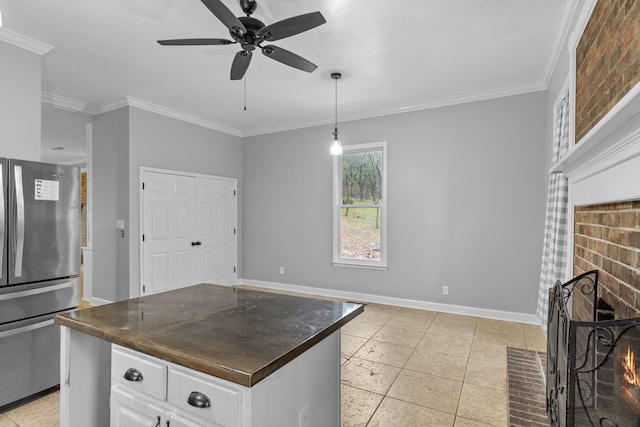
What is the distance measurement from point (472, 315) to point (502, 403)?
2.07 metres

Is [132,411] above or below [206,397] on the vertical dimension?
below

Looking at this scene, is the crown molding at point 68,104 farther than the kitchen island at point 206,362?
Yes

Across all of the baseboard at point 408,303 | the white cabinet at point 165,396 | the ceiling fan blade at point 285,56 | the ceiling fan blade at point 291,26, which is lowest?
the baseboard at point 408,303

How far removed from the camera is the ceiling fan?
1953mm

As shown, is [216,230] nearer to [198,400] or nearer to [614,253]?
[198,400]

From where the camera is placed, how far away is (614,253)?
1523 millimetres

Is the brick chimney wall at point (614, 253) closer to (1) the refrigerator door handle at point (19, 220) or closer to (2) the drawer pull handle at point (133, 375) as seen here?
(2) the drawer pull handle at point (133, 375)

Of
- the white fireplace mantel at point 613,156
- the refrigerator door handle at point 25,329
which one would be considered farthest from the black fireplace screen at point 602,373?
the refrigerator door handle at point 25,329

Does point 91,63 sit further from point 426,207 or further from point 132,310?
point 426,207

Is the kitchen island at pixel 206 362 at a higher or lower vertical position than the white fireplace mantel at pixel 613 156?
lower

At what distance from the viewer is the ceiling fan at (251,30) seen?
1.95 m

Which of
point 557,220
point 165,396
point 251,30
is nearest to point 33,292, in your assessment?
point 165,396

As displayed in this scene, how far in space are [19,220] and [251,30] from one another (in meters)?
2.13

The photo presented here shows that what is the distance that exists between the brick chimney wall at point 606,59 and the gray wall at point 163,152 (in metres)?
4.80
